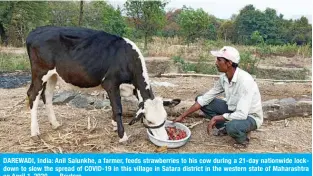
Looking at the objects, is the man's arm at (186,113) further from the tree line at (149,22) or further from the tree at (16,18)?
the tree at (16,18)

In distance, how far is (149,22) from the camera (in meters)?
16.9

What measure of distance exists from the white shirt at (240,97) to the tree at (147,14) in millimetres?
11737

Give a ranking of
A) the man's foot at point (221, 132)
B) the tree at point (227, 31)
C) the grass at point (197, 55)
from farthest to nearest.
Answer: the tree at point (227, 31) < the grass at point (197, 55) < the man's foot at point (221, 132)

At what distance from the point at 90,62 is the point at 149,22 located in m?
12.8

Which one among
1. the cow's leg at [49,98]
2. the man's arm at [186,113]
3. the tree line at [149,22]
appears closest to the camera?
the man's arm at [186,113]

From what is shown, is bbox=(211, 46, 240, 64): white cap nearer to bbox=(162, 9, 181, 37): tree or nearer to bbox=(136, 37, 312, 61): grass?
bbox=(136, 37, 312, 61): grass

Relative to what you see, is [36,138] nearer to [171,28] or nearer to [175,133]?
[175,133]

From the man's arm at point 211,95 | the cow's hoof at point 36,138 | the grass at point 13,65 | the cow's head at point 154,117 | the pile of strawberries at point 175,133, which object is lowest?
the cow's hoof at point 36,138

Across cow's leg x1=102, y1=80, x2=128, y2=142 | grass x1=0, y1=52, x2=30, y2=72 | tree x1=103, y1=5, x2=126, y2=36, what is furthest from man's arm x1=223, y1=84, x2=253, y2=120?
tree x1=103, y1=5, x2=126, y2=36

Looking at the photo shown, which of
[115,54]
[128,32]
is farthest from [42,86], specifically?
[128,32]

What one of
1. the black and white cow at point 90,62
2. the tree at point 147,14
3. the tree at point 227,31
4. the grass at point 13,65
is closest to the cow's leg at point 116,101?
the black and white cow at point 90,62

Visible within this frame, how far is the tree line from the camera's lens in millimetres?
16891

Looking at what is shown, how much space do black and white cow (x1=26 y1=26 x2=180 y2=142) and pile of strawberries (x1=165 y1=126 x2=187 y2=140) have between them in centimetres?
44

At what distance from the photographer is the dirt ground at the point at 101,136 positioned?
4.41 metres
